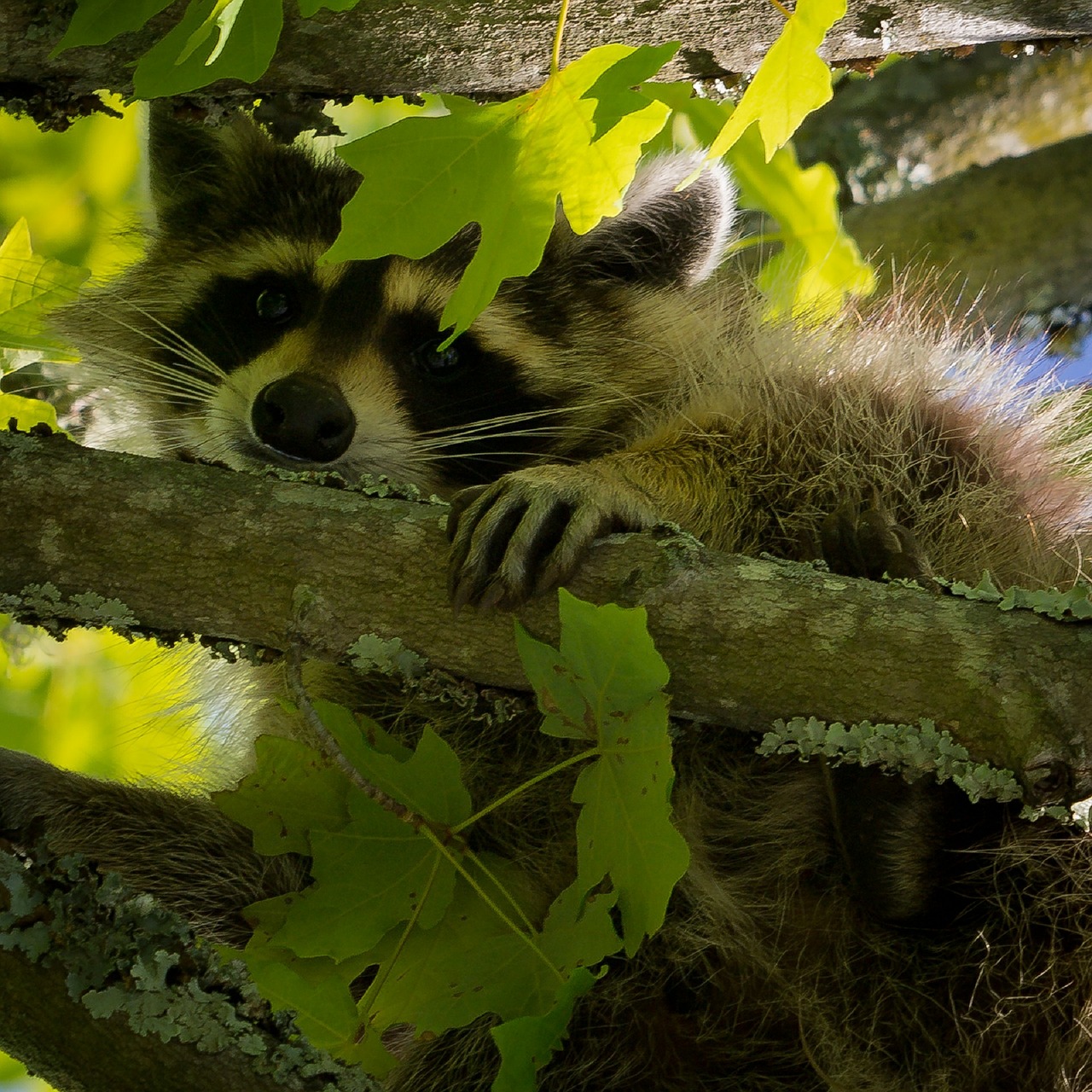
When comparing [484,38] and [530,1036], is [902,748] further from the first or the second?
[484,38]

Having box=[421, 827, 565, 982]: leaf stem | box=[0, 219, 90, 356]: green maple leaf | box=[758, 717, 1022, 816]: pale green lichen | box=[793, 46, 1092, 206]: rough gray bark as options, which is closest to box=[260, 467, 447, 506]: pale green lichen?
box=[421, 827, 565, 982]: leaf stem

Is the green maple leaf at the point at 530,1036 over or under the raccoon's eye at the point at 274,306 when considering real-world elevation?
under

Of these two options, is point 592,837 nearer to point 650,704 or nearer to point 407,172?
point 650,704

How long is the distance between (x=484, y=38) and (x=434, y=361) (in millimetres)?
801

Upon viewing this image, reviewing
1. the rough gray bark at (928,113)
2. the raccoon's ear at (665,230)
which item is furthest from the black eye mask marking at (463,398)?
the rough gray bark at (928,113)

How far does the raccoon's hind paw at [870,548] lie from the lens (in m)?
1.73

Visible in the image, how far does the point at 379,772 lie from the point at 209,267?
1.67 meters

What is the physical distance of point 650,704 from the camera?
4.69ft

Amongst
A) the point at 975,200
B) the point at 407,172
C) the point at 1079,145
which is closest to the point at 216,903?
the point at 407,172

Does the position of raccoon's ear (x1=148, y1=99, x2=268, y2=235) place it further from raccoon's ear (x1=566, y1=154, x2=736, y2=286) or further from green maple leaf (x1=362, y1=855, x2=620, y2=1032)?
green maple leaf (x1=362, y1=855, x2=620, y2=1032)

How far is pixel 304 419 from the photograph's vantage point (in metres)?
2.32

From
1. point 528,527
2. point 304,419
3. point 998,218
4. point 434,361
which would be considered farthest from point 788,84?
point 998,218

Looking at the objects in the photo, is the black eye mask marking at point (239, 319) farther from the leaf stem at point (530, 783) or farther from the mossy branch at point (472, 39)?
the leaf stem at point (530, 783)

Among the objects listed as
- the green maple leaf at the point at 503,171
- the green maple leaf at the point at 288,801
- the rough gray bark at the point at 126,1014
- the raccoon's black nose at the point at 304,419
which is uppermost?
the green maple leaf at the point at 503,171
